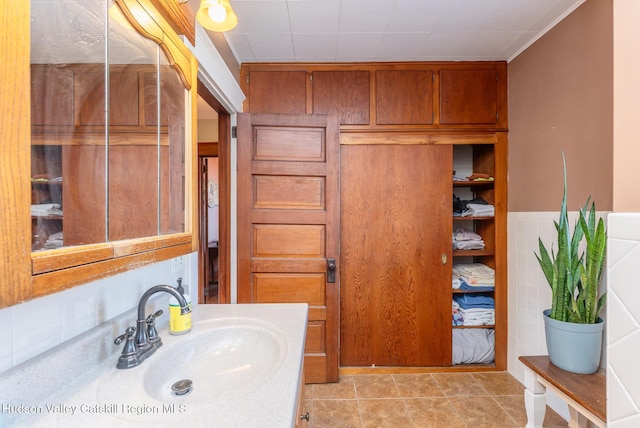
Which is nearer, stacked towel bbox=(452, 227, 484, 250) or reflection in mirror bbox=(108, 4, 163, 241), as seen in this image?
reflection in mirror bbox=(108, 4, 163, 241)

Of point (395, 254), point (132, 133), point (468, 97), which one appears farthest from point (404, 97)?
point (132, 133)

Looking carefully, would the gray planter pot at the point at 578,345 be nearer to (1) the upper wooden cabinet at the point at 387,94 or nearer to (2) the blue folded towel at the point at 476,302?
(2) the blue folded towel at the point at 476,302

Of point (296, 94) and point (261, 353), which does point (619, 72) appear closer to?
point (261, 353)


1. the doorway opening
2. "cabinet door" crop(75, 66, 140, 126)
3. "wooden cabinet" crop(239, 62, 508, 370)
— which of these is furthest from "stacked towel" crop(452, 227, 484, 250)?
"cabinet door" crop(75, 66, 140, 126)

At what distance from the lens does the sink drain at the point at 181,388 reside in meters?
0.83

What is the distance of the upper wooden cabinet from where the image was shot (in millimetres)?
2283

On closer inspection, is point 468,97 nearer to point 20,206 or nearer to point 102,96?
point 102,96

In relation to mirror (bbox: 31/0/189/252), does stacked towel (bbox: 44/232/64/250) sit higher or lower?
lower

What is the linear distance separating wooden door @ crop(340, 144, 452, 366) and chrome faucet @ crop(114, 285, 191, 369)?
1.52 meters

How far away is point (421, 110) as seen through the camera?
2.29 meters

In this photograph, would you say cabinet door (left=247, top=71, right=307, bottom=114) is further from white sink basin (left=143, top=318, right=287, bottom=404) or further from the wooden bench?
the wooden bench

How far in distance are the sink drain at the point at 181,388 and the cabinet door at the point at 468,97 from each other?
7.54 ft

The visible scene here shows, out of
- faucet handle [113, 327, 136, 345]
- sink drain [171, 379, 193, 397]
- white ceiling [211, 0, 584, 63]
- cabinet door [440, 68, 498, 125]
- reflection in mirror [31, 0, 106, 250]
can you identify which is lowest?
sink drain [171, 379, 193, 397]

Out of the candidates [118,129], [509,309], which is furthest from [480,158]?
[118,129]
